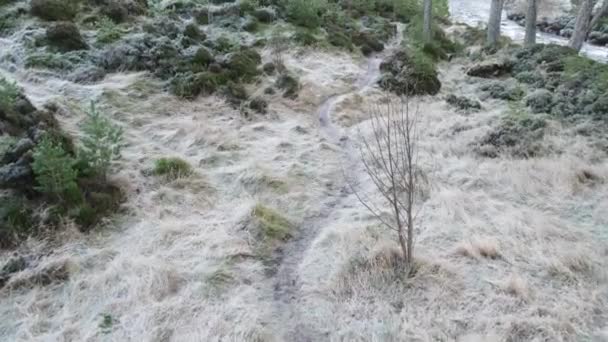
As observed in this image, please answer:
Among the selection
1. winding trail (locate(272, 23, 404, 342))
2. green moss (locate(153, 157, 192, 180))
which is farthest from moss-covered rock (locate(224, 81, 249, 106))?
green moss (locate(153, 157, 192, 180))

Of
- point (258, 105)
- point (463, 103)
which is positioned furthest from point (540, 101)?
point (258, 105)

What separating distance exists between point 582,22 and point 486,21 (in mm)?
12939

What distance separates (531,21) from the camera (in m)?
13.3

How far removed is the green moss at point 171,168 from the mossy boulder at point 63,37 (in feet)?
16.8

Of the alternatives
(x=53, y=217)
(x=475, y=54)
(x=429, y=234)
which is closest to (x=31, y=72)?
(x=53, y=217)

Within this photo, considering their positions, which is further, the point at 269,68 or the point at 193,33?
the point at 193,33

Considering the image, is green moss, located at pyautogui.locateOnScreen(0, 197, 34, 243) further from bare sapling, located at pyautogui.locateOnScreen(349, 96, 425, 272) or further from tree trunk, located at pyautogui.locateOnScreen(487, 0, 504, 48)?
tree trunk, located at pyautogui.locateOnScreen(487, 0, 504, 48)

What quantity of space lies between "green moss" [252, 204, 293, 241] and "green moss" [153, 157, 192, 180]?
143cm

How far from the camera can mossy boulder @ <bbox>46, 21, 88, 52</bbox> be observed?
966 cm

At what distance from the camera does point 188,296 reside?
13.9ft

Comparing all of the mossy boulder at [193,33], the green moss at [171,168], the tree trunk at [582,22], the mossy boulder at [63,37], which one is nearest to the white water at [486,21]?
the tree trunk at [582,22]

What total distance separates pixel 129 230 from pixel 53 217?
84 cm

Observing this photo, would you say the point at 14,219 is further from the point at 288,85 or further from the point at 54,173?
the point at 288,85

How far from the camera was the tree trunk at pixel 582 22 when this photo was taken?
35.7ft
